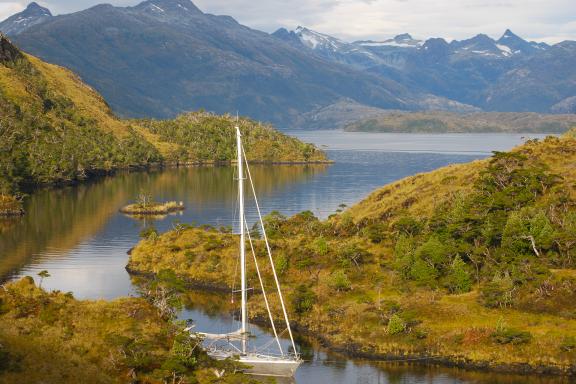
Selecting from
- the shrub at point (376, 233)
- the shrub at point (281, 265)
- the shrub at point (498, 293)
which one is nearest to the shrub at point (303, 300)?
the shrub at point (281, 265)

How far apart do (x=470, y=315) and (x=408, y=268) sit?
14.7m

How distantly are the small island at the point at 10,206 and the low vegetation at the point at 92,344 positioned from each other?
11544 centimetres

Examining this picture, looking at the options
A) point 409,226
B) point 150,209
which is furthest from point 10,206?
point 409,226

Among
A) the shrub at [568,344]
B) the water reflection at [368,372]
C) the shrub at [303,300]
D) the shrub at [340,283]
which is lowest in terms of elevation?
the water reflection at [368,372]

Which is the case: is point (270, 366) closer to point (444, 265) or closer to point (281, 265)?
point (444, 265)

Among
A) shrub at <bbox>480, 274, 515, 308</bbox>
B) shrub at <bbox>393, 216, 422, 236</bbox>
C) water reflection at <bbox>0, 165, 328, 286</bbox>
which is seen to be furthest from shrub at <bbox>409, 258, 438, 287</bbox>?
water reflection at <bbox>0, 165, 328, 286</bbox>

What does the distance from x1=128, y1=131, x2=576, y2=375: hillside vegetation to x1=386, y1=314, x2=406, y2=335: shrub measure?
11cm

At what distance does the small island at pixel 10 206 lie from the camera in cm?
17338

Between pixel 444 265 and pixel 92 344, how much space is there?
168 ft

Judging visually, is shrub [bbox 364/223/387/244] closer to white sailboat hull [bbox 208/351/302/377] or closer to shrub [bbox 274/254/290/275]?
shrub [bbox 274/254/290/275]

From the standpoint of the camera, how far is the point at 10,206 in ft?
576

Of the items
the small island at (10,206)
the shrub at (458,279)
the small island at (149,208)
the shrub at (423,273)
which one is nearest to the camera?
the shrub at (458,279)

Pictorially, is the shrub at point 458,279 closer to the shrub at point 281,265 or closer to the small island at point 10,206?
the shrub at point 281,265

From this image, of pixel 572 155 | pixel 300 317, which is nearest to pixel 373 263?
pixel 300 317
